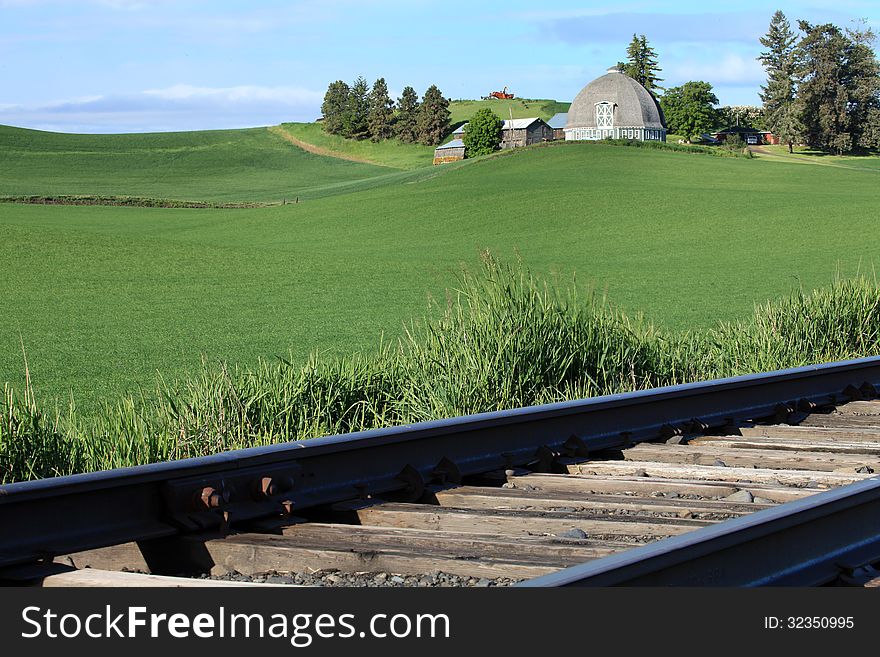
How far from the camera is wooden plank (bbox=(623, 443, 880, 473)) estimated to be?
5.33m

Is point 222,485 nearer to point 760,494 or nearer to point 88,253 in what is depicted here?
point 760,494

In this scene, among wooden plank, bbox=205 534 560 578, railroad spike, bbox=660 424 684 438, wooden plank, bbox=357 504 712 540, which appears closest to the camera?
wooden plank, bbox=205 534 560 578

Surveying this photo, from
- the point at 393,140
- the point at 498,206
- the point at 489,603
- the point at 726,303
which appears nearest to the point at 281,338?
the point at 726,303

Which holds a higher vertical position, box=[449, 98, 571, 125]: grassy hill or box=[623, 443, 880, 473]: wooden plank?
box=[449, 98, 571, 125]: grassy hill

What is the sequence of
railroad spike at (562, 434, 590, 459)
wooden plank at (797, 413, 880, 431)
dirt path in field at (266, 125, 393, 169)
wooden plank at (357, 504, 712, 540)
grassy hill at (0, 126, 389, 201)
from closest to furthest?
wooden plank at (357, 504, 712, 540) < railroad spike at (562, 434, 590, 459) < wooden plank at (797, 413, 880, 431) < grassy hill at (0, 126, 389, 201) < dirt path in field at (266, 125, 393, 169)

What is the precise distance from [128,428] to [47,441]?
1.60ft

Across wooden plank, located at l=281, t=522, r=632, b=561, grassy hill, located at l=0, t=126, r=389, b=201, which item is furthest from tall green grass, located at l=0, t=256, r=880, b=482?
grassy hill, located at l=0, t=126, r=389, b=201

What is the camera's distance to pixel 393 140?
479 ft

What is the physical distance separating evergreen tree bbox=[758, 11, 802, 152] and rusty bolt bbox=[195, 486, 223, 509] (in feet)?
413

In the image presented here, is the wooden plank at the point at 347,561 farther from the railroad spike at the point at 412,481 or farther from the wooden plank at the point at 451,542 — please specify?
the railroad spike at the point at 412,481

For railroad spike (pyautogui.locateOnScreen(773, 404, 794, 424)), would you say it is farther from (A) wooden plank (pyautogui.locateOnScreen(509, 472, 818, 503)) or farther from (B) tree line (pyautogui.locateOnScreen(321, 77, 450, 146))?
(B) tree line (pyautogui.locateOnScreen(321, 77, 450, 146))

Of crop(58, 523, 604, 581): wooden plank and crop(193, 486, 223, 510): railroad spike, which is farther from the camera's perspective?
crop(193, 486, 223, 510): railroad spike

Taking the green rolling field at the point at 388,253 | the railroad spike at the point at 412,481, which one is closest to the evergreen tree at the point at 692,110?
the green rolling field at the point at 388,253

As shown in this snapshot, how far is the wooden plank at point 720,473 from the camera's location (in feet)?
16.2
